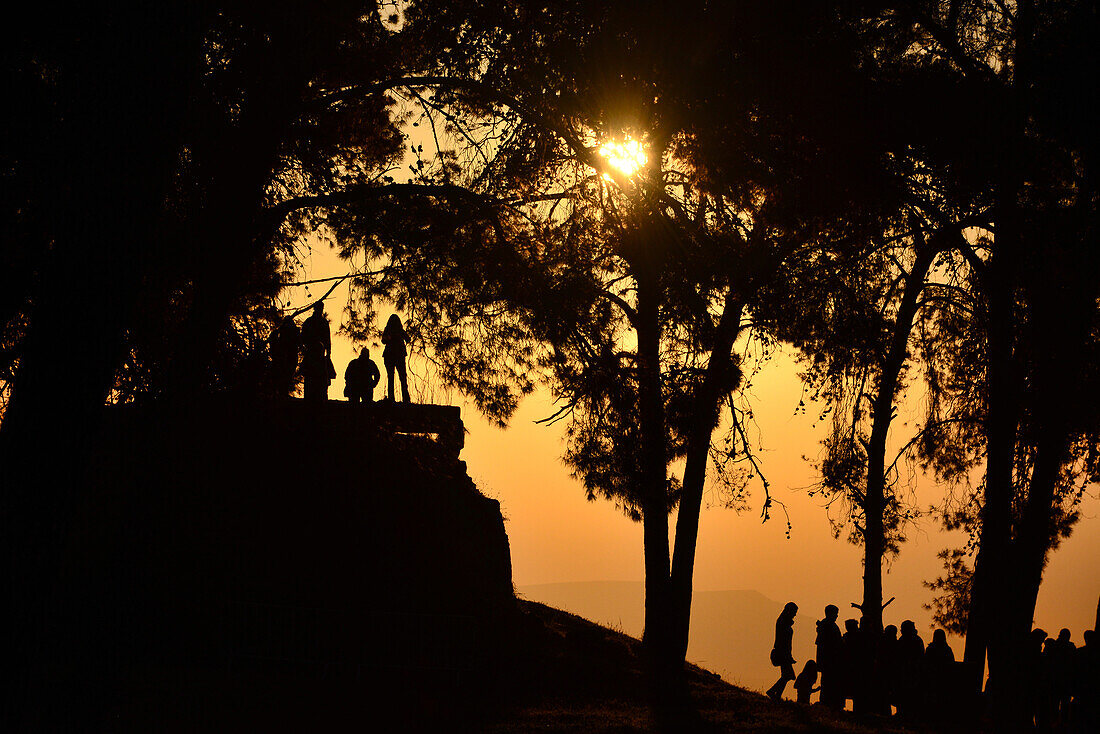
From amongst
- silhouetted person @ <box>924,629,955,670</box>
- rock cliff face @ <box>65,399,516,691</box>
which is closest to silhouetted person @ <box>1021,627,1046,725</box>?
silhouetted person @ <box>924,629,955,670</box>

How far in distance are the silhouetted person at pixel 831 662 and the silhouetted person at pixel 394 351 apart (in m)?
7.38

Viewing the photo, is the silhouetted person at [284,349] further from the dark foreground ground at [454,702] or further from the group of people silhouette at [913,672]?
the group of people silhouette at [913,672]

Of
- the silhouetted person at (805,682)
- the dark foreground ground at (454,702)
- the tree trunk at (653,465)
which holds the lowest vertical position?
the dark foreground ground at (454,702)

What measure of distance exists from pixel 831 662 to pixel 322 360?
9197 mm

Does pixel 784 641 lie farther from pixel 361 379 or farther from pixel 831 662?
pixel 361 379

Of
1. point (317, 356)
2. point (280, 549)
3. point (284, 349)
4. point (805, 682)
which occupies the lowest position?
point (805, 682)

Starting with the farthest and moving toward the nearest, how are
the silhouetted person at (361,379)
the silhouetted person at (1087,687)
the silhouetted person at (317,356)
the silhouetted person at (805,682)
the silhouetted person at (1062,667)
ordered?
the silhouetted person at (361,379), the silhouetted person at (317,356), the silhouetted person at (805,682), the silhouetted person at (1062,667), the silhouetted person at (1087,687)

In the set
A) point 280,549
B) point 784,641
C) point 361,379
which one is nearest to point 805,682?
point 784,641

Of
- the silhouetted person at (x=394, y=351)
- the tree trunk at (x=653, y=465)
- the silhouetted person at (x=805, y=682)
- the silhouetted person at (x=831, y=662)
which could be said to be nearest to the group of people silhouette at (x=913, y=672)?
the silhouetted person at (x=831, y=662)

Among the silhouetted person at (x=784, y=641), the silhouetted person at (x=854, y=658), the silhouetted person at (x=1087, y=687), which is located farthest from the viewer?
the silhouetted person at (x=784, y=641)

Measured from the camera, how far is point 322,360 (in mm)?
15273

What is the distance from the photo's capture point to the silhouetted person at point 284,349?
13.7 meters

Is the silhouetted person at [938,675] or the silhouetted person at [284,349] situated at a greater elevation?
the silhouetted person at [284,349]

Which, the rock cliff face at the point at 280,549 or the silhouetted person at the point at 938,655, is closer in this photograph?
the rock cliff face at the point at 280,549
